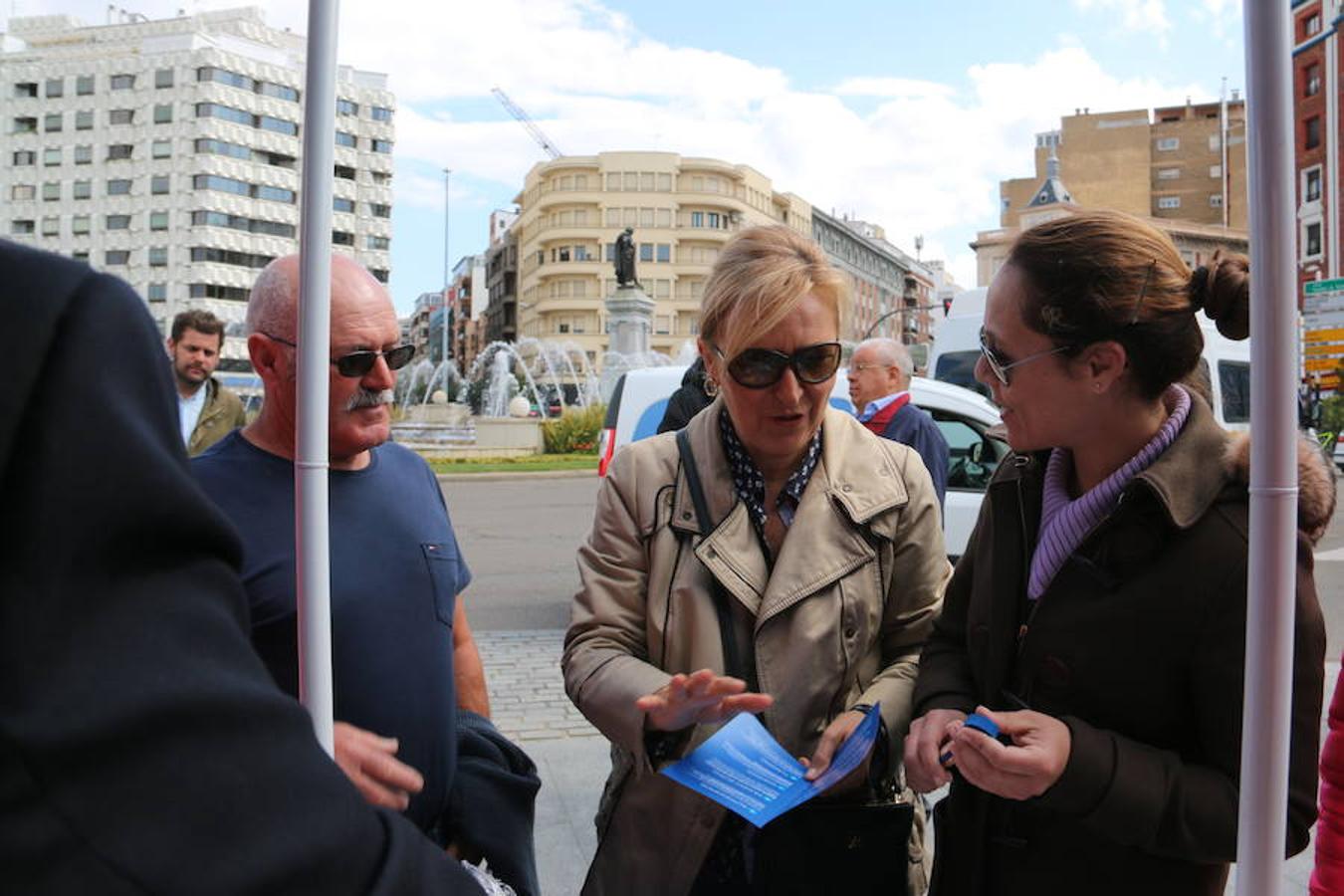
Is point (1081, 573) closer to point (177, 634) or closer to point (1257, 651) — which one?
point (1257, 651)

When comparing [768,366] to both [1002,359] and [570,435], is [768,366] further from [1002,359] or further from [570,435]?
[570,435]

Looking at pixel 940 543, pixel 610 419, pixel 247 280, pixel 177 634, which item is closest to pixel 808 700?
pixel 940 543

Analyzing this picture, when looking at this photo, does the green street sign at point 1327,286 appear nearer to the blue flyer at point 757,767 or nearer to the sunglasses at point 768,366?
the sunglasses at point 768,366

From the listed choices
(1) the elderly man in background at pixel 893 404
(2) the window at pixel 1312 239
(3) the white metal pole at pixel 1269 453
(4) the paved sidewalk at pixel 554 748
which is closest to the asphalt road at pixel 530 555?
(4) the paved sidewalk at pixel 554 748

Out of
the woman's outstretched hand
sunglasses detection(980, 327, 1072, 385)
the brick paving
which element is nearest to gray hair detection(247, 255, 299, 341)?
the woman's outstretched hand

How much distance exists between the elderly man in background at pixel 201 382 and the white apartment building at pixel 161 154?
312 ft

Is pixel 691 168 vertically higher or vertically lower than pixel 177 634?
higher

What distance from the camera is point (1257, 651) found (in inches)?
58.5

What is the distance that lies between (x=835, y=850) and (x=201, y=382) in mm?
5172

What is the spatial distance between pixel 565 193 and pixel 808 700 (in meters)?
114

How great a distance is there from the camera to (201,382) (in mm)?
6234

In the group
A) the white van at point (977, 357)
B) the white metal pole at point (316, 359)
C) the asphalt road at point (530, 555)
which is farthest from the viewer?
the white van at point (977, 357)

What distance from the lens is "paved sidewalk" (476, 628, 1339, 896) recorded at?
14.8 feet

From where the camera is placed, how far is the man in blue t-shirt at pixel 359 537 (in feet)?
7.39
